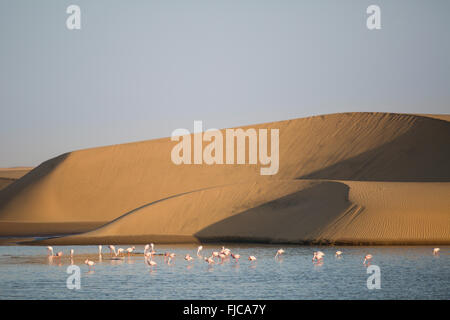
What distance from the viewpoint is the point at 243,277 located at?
27.2 metres

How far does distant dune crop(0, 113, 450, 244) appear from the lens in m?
43.0

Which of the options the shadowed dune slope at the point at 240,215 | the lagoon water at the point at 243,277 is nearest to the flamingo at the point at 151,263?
the lagoon water at the point at 243,277

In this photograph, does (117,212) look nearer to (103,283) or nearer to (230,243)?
(230,243)

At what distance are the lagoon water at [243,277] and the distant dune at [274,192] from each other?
605 centimetres

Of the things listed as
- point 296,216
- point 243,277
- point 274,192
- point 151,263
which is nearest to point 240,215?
point 274,192

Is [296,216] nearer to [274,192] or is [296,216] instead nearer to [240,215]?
[240,215]

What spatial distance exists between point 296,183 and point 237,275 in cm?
2412

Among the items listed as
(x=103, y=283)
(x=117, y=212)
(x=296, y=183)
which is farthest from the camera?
(x=117, y=212)

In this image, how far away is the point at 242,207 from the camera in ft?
165

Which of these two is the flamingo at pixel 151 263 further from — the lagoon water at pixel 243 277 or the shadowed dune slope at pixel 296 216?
the shadowed dune slope at pixel 296 216

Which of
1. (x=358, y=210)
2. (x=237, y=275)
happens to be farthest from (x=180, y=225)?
(x=237, y=275)

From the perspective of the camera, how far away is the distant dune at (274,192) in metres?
43.0

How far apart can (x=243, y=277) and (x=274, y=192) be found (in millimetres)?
24040
